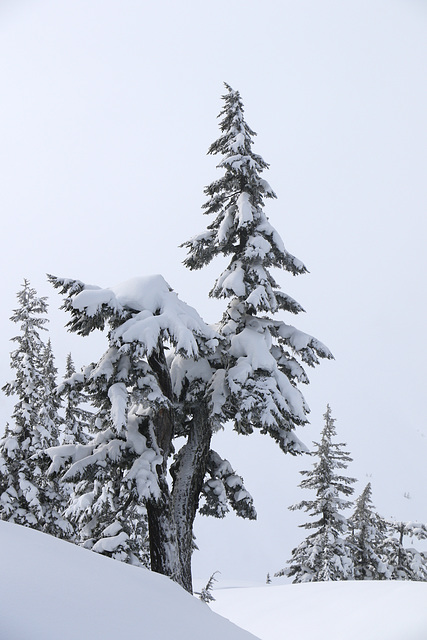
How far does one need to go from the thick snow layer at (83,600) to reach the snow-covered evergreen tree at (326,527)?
16.2 metres

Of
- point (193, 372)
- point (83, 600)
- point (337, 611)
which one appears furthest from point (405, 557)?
point (83, 600)

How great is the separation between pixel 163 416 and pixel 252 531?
69.7m

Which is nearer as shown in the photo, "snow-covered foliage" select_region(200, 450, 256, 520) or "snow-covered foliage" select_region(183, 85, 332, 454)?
"snow-covered foliage" select_region(183, 85, 332, 454)

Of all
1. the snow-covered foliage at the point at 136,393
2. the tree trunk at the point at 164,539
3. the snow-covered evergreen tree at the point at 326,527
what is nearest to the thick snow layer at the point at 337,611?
the tree trunk at the point at 164,539

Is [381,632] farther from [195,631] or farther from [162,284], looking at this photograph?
[162,284]

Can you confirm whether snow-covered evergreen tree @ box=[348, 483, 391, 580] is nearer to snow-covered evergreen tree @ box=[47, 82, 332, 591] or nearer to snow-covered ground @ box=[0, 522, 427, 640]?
snow-covered evergreen tree @ box=[47, 82, 332, 591]

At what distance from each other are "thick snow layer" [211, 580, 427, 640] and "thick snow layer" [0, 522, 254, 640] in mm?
5852

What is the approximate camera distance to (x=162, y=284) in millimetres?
10445

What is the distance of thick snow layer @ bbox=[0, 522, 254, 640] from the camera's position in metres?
2.90

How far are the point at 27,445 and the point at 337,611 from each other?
43.2 feet

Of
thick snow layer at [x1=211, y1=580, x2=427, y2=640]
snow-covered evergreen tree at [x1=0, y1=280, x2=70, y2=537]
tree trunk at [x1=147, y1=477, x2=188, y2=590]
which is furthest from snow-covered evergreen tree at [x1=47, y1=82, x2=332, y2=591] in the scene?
snow-covered evergreen tree at [x1=0, y1=280, x2=70, y2=537]

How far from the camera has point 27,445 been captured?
60.6 feet

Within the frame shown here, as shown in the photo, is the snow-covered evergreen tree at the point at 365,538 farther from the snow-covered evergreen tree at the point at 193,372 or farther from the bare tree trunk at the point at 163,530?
the bare tree trunk at the point at 163,530

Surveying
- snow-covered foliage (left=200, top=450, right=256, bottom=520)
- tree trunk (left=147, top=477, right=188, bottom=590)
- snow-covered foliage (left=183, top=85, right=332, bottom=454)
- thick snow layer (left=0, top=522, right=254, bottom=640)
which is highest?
snow-covered foliage (left=183, top=85, right=332, bottom=454)
